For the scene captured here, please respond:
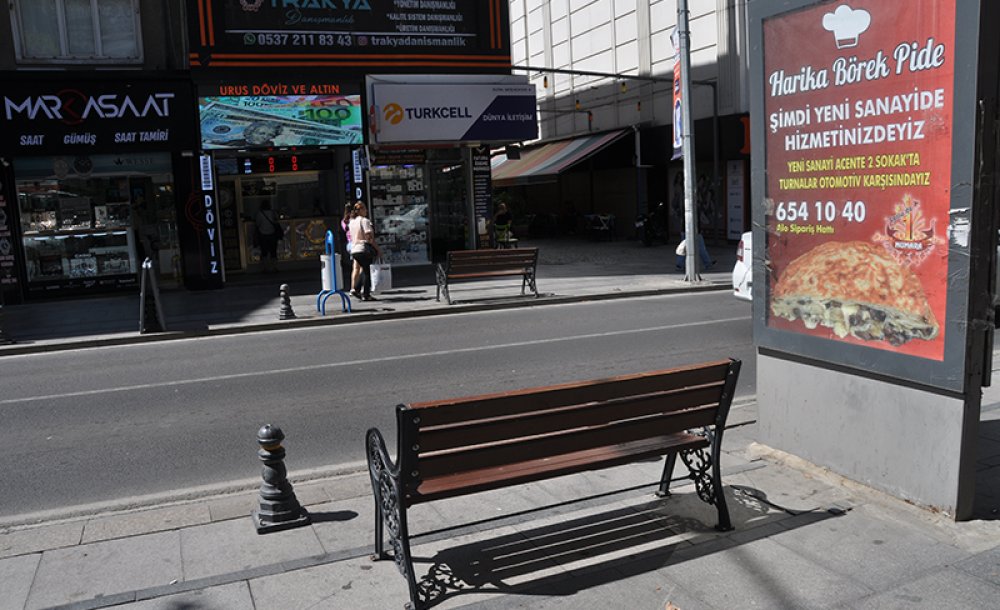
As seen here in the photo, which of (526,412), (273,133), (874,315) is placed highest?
(273,133)

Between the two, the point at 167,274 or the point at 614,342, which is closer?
the point at 614,342

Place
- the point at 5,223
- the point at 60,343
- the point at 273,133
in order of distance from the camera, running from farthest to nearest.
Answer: the point at 273,133 → the point at 5,223 → the point at 60,343

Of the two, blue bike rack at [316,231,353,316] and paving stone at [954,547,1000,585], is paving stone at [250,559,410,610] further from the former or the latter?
blue bike rack at [316,231,353,316]

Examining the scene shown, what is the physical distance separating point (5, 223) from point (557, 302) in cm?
1234

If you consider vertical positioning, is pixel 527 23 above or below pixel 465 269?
above

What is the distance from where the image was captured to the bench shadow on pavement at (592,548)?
14.6 ft

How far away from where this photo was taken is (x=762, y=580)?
438 cm

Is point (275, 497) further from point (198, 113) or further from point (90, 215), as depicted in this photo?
point (90, 215)

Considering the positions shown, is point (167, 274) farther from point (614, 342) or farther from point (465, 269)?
point (614, 342)

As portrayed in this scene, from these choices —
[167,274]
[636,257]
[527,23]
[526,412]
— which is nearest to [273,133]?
[167,274]

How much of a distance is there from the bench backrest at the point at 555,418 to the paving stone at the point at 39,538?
2.53m

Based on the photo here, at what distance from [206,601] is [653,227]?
24971 mm

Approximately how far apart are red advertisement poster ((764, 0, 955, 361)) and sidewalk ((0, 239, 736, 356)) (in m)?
9.95

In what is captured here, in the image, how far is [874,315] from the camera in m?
5.30
